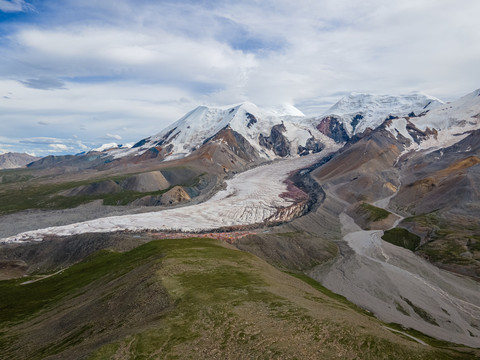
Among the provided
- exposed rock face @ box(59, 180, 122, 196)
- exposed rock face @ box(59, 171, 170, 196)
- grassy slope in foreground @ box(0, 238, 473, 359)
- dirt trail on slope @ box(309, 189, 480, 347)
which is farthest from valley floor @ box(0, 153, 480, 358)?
exposed rock face @ box(59, 180, 122, 196)

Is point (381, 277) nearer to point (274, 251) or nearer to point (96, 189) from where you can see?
point (274, 251)

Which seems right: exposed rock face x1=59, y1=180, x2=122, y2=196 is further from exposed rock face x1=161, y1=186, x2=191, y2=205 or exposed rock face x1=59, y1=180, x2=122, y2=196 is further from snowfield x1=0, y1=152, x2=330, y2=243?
snowfield x1=0, y1=152, x2=330, y2=243

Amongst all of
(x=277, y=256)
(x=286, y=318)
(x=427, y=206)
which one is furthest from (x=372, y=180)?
(x=286, y=318)

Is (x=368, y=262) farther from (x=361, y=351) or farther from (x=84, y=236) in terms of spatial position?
(x=84, y=236)

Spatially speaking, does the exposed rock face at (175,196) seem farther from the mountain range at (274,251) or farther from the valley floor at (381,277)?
the valley floor at (381,277)

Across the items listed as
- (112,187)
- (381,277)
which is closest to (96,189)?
(112,187)

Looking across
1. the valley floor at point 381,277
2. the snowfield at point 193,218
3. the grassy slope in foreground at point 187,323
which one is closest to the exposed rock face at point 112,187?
the snowfield at point 193,218
